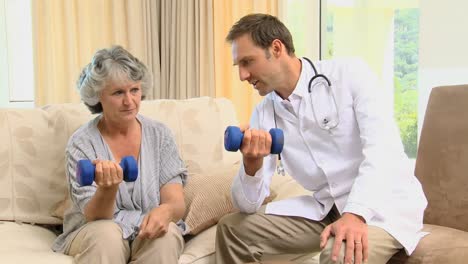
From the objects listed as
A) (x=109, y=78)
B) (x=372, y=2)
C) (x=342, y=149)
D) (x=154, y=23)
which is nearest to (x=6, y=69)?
(x=154, y=23)

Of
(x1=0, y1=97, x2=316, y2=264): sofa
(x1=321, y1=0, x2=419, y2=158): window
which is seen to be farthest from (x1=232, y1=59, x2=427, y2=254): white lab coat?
(x1=321, y1=0, x2=419, y2=158): window

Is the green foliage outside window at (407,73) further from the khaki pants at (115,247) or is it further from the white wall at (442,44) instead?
the khaki pants at (115,247)

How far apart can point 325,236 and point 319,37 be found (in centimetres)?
254

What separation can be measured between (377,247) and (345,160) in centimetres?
36

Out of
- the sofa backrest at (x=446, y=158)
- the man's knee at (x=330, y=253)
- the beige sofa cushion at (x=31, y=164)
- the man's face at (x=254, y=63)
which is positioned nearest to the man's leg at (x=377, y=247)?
the man's knee at (x=330, y=253)

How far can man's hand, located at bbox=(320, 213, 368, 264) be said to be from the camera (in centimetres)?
158

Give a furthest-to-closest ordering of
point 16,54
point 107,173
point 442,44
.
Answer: point 16,54 < point 442,44 < point 107,173

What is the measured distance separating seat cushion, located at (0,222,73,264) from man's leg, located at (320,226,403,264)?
816 mm

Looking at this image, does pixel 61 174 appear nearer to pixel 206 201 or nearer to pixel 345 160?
pixel 206 201

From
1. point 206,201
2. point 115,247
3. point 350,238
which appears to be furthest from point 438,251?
point 115,247

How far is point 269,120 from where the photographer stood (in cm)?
201

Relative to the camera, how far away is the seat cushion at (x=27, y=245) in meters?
1.79

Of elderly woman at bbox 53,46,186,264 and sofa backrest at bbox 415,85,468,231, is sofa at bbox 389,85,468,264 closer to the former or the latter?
sofa backrest at bbox 415,85,468,231

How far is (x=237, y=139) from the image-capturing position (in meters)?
1.67
